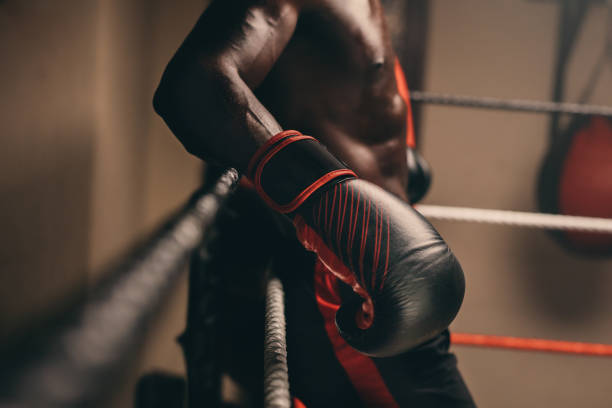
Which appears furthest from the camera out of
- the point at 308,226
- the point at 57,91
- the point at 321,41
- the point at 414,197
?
the point at 414,197

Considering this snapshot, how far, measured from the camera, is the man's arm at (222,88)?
0.38m

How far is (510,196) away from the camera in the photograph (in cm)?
152

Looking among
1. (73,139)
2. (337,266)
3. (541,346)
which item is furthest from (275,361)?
(541,346)

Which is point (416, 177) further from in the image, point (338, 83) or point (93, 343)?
point (93, 343)

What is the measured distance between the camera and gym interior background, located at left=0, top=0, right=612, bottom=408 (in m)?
0.61

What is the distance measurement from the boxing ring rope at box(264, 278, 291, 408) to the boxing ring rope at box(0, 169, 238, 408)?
0.18 m

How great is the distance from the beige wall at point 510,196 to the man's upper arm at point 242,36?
1121mm

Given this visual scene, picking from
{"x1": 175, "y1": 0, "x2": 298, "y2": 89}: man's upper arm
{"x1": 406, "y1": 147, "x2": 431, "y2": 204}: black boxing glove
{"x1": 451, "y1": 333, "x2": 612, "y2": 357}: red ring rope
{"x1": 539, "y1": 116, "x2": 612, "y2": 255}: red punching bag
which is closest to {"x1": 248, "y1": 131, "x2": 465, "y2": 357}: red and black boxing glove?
{"x1": 175, "y1": 0, "x2": 298, "y2": 89}: man's upper arm

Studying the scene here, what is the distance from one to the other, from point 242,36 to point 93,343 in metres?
0.38

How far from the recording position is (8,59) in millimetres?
542

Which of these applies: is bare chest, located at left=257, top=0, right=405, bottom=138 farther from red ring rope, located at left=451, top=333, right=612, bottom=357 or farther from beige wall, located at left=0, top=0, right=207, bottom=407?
red ring rope, located at left=451, top=333, right=612, bottom=357

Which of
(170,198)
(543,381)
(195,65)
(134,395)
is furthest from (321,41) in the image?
(543,381)

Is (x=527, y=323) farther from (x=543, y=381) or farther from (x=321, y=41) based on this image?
(x=321, y=41)

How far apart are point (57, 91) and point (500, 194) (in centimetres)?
147
